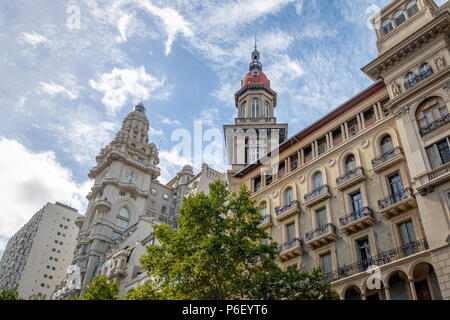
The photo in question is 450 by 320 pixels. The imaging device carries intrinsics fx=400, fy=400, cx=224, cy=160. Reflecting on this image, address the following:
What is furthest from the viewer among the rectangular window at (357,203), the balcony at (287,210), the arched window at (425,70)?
the balcony at (287,210)

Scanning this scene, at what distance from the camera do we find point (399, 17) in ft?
95.3

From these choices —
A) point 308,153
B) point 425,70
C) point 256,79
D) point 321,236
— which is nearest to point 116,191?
point 256,79

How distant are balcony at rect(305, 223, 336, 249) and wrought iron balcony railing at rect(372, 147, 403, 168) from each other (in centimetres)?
496

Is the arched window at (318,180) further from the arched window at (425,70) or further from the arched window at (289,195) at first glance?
the arched window at (425,70)

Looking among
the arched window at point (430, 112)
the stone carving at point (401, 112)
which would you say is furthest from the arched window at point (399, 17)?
the arched window at point (430, 112)

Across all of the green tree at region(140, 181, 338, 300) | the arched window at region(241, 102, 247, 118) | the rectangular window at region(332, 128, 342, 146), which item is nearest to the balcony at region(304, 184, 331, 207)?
the rectangular window at region(332, 128, 342, 146)

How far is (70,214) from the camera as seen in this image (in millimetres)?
120188

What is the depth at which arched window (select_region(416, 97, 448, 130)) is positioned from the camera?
909 inches

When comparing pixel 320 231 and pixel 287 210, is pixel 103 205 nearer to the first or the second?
pixel 287 210

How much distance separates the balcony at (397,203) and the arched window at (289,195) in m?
8.45

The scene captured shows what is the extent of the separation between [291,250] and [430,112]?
12506 millimetres

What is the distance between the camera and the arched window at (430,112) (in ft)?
75.8

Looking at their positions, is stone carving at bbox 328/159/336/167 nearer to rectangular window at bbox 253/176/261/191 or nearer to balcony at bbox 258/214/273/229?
balcony at bbox 258/214/273/229
